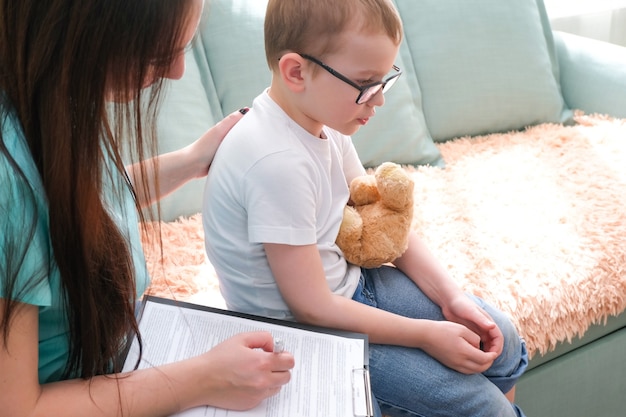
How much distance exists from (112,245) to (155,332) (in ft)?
0.65

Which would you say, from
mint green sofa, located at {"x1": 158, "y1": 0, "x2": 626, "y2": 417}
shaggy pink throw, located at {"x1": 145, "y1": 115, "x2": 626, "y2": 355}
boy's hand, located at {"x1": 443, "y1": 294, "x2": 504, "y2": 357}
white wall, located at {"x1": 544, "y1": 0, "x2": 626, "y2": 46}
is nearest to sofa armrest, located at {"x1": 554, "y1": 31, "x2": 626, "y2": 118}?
mint green sofa, located at {"x1": 158, "y1": 0, "x2": 626, "y2": 417}

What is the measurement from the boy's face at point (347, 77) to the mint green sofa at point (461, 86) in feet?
2.17

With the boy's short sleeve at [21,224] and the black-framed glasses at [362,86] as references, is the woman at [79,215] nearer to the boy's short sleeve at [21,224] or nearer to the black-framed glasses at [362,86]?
the boy's short sleeve at [21,224]

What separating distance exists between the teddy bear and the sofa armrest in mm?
1283

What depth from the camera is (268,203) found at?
3.20ft

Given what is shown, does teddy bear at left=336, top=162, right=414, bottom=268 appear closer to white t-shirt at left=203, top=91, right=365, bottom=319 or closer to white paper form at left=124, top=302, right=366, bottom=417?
white t-shirt at left=203, top=91, right=365, bottom=319

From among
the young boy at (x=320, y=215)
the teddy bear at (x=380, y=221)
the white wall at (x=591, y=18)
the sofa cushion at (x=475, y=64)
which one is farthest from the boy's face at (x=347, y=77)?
the white wall at (x=591, y=18)

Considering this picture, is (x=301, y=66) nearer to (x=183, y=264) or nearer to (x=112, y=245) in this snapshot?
(x=112, y=245)

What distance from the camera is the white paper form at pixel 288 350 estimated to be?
2.82ft

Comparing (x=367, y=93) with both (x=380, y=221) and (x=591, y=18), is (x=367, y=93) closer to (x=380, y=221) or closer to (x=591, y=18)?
(x=380, y=221)

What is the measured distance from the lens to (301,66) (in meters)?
1.02

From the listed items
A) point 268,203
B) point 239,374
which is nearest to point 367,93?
point 268,203

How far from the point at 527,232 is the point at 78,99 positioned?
3.84 feet

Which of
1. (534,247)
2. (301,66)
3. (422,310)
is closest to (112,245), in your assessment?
(301,66)
